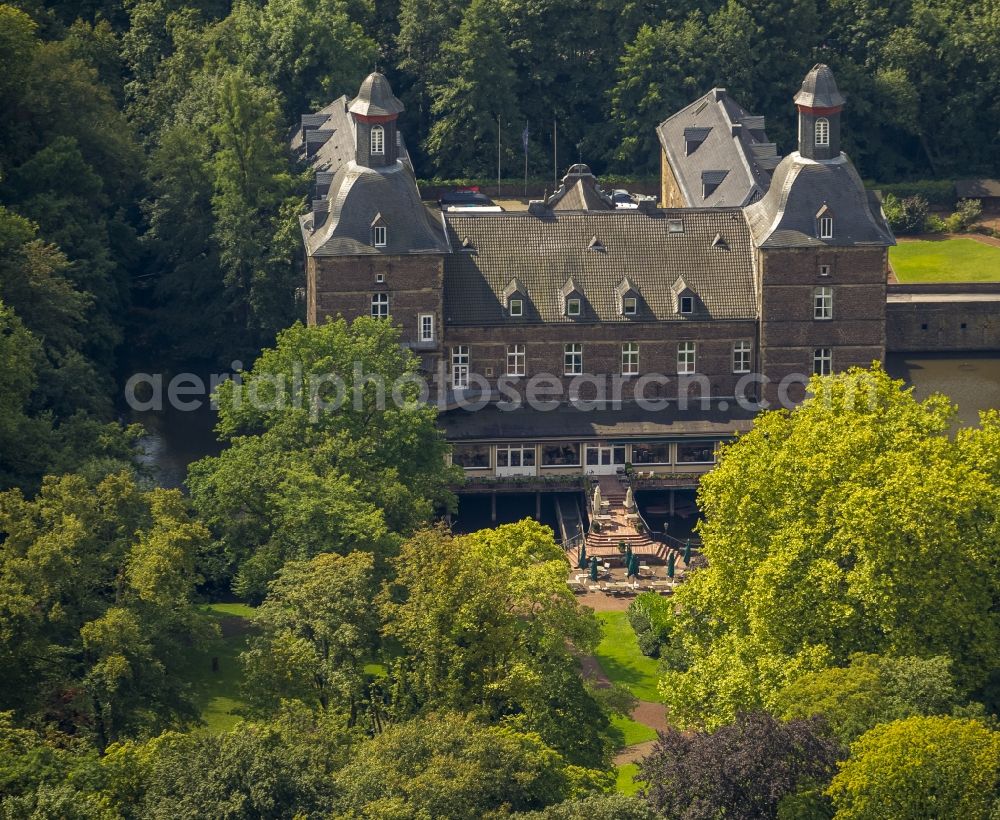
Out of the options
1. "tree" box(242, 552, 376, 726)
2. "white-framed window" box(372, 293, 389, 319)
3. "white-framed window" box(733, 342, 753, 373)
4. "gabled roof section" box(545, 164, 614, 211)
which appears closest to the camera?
"tree" box(242, 552, 376, 726)

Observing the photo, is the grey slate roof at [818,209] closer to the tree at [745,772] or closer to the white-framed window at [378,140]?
Result: the white-framed window at [378,140]

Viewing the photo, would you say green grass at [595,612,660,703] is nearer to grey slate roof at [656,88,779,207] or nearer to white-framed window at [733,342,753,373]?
white-framed window at [733,342,753,373]

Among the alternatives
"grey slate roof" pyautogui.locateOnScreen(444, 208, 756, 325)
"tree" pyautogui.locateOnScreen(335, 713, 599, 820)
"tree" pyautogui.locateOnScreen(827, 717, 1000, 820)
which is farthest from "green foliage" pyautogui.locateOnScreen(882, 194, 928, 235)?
"tree" pyautogui.locateOnScreen(827, 717, 1000, 820)

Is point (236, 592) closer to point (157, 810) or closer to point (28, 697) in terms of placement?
point (28, 697)

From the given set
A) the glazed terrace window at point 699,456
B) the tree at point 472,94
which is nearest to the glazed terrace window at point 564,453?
the glazed terrace window at point 699,456

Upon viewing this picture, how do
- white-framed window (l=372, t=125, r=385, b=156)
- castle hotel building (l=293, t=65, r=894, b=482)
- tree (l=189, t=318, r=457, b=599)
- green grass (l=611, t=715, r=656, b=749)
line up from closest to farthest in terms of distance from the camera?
1. green grass (l=611, t=715, r=656, b=749)
2. tree (l=189, t=318, r=457, b=599)
3. castle hotel building (l=293, t=65, r=894, b=482)
4. white-framed window (l=372, t=125, r=385, b=156)

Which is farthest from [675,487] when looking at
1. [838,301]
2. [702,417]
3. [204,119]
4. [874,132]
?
[874,132]

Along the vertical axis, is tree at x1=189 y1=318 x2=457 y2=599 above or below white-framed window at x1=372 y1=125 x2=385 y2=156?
below
